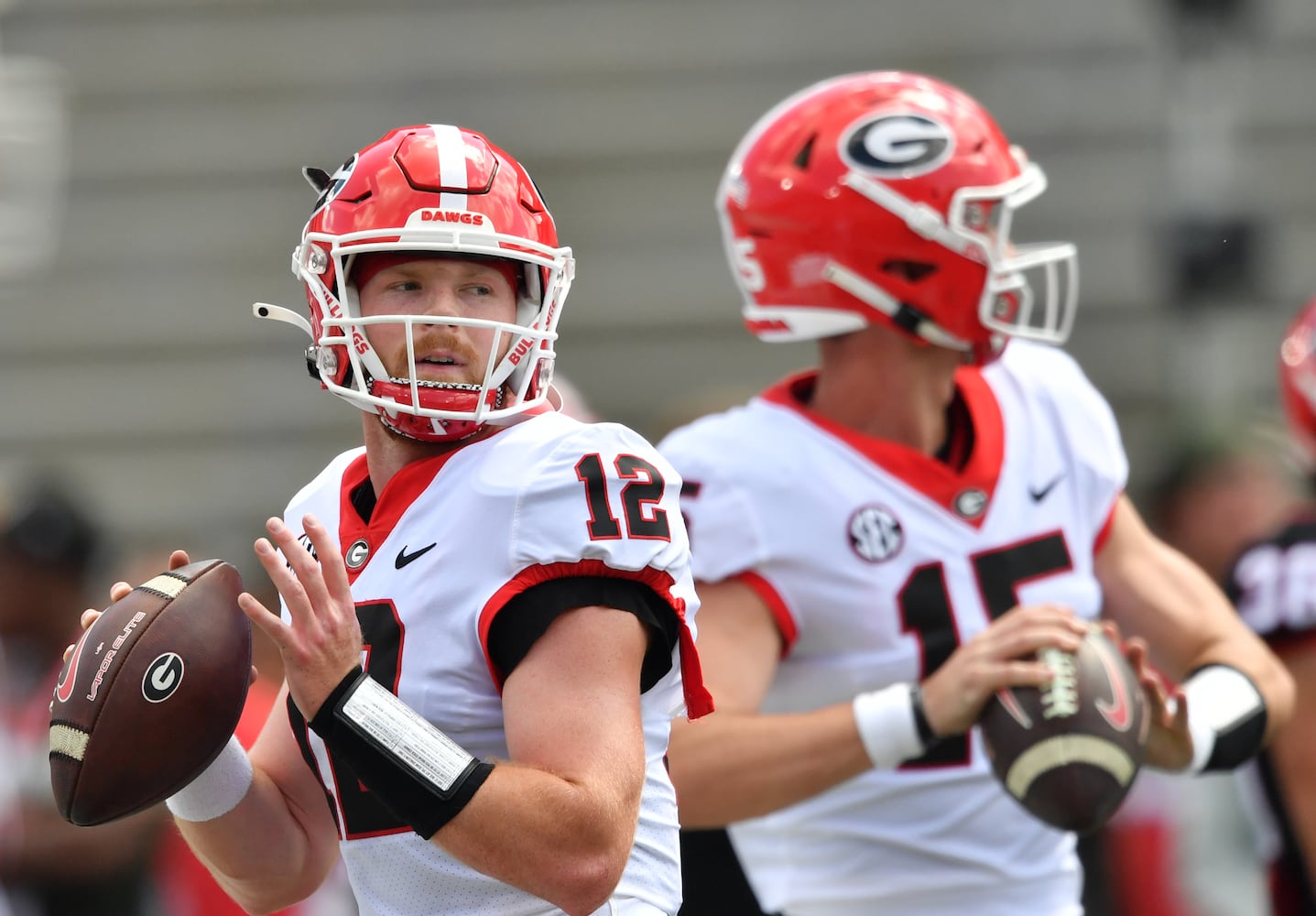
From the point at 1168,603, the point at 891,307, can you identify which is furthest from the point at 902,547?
the point at 1168,603

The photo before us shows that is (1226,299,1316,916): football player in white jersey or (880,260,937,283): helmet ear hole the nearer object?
(880,260,937,283): helmet ear hole

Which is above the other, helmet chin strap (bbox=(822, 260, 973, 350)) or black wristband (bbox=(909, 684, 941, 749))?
helmet chin strap (bbox=(822, 260, 973, 350))

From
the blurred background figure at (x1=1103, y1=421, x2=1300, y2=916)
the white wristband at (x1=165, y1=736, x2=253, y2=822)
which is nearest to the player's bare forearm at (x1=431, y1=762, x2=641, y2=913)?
the white wristband at (x1=165, y1=736, x2=253, y2=822)

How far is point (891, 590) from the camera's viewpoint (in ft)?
11.7

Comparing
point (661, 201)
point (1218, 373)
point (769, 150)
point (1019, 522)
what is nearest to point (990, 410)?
point (1019, 522)

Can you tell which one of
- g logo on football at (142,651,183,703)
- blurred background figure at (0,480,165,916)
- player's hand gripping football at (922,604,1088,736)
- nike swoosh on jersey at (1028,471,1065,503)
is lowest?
blurred background figure at (0,480,165,916)

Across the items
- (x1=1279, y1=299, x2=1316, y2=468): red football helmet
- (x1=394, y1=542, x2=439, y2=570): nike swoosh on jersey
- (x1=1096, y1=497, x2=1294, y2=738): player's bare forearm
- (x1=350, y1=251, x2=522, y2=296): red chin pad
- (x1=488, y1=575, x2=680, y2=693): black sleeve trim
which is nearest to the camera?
(x1=488, y1=575, x2=680, y2=693): black sleeve trim

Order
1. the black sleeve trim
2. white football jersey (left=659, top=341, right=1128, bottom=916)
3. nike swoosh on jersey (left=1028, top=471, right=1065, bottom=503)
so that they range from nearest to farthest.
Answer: the black sleeve trim < white football jersey (left=659, top=341, right=1128, bottom=916) < nike swoosh on jersey (left=1028, top=471, right=1065, bottom=503)

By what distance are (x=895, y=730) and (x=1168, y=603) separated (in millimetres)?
771

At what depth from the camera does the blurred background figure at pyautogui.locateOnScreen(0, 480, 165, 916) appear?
5965 millimetres

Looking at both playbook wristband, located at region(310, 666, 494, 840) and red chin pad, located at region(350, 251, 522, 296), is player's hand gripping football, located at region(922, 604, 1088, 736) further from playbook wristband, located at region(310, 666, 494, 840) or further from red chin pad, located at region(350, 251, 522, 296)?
playbook wristband, located at region(310, 666, 494, 840)

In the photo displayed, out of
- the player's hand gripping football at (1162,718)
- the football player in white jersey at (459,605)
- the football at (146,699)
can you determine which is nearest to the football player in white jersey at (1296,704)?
the player's hand gripping football at (1162,718)

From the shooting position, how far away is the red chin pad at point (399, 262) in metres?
2.74

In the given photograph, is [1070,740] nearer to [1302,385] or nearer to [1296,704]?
[1296,704]
